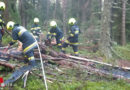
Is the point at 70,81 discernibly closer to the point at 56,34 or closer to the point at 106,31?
the point at 56,34

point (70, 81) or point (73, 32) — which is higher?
point (73, 32)

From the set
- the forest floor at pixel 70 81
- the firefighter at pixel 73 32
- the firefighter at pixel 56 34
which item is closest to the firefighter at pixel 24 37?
the forest floor at pixel 70 81

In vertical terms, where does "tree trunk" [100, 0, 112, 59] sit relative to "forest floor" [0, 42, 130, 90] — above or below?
above

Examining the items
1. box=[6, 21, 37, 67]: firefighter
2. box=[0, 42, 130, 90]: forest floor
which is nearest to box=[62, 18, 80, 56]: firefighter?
box=[0, 42, 130, 90]: forest floor

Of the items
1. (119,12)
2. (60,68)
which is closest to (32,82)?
(60,68)

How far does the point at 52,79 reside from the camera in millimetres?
5715

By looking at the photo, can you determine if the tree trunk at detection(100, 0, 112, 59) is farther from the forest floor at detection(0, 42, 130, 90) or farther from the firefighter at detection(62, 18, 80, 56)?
the forest floor at detection(0, 42, 130, 90)

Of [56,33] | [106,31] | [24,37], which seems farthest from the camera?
[106,31]

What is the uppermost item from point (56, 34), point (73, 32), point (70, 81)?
point (73, 32)

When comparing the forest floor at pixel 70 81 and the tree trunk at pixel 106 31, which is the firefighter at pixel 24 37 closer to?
the forest floor at pixel 70 81

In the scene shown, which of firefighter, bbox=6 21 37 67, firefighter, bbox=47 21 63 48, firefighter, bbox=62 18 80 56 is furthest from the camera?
firefighter, bbox=47 21 63 48

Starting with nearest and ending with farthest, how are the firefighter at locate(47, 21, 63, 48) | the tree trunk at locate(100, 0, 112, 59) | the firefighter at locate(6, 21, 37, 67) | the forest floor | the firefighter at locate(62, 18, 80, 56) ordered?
the forest floor < the firefighter at locate(6, 21, 37, 67) < the firefighter at locate(62, 18, 80, 56) < the firefighter at locate(47, 21, 63, 48) < the tree trunk at locate(100, 0, 112, 59)

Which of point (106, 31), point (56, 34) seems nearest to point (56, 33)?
point (56, 34)

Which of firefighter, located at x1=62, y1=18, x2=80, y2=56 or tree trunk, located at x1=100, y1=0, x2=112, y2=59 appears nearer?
firefighter, located at x1=62, y1=18, x2=80, y2=56
